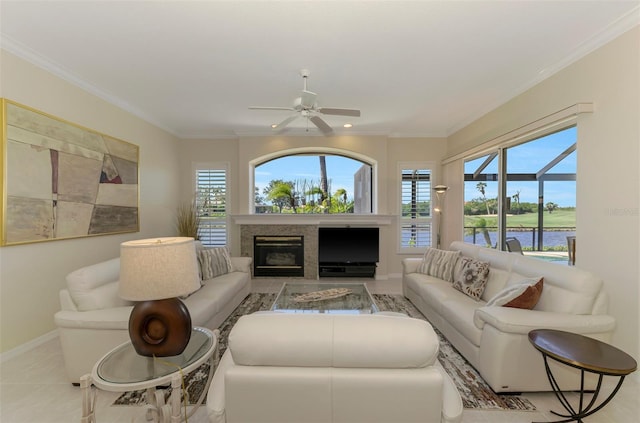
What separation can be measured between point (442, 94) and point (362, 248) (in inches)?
122

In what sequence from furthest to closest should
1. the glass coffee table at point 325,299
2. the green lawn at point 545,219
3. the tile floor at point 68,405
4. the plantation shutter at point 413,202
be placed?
the plantation shutter at point 413,202
the green lawn at point 545,219
the glass coffee table at point 325,299
the tile floor at point 68,405

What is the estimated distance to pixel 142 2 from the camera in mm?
2168

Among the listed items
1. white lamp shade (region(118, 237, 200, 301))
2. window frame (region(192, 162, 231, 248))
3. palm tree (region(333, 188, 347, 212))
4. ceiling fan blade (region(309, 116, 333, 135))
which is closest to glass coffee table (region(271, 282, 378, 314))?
white lamp shade (region(118, 237, 200, 301))

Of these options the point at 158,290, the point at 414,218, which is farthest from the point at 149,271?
the point at 414,218

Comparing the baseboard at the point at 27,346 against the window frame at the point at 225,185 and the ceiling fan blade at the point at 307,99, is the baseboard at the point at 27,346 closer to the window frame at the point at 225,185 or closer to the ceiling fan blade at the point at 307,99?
the window frame at the point at 225,185

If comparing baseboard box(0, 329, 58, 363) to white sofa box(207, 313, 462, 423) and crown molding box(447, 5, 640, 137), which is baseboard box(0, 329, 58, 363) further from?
crown molding box(447, 5, 640, 137)

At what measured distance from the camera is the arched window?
6215 millimetres

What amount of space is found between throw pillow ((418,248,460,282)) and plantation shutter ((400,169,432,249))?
1748 mm

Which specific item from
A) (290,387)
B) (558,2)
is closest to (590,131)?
(558,2)

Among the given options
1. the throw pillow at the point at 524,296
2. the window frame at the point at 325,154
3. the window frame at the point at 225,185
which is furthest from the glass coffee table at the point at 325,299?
the window frame at the point at 225,185

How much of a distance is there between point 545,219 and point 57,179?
5561 millimetres

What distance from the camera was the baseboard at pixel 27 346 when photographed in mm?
2678

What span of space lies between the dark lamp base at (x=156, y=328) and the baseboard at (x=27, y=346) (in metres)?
2.21

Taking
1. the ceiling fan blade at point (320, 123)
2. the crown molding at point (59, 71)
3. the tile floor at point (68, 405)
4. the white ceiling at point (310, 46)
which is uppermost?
the white ceiling at point (310, 46)
